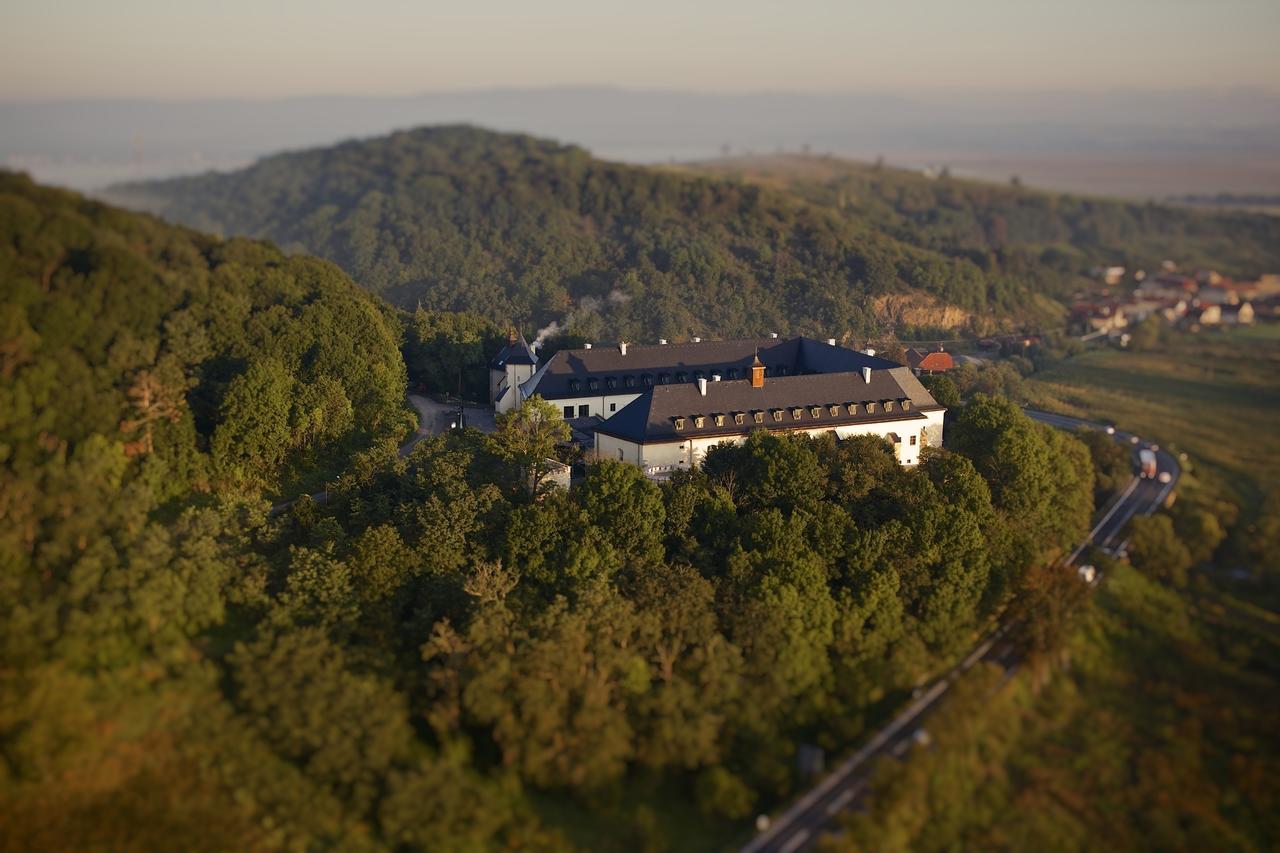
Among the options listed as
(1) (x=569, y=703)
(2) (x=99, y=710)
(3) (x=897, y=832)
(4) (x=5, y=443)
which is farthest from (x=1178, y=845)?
(4) (x=5, y=443)

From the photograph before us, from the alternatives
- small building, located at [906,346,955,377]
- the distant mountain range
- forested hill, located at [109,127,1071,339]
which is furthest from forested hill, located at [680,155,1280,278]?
small building, located at [906,346,955,377]

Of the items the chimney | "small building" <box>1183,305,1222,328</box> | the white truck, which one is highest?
"small building" <box>1183,305,1222,328</box>

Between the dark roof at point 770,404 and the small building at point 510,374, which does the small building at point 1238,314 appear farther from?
the small building at point 510,374

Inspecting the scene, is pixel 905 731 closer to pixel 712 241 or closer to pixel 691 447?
pixel 691 447

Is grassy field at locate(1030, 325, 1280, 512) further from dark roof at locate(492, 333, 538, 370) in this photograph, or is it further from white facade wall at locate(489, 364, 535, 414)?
dark roof at locate(492, 333, 538, 370)

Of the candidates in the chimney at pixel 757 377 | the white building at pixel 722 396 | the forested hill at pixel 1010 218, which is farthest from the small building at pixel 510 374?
the forested hill at pixel 1010 218
